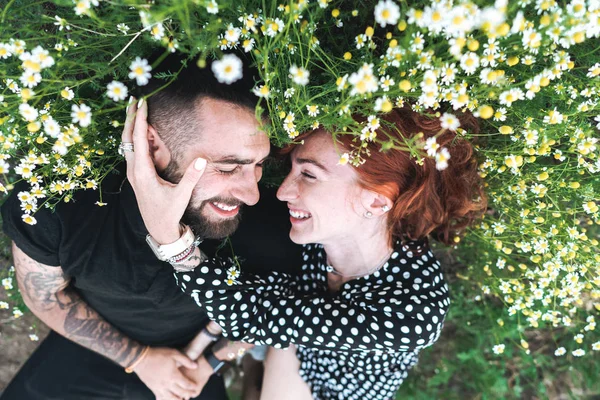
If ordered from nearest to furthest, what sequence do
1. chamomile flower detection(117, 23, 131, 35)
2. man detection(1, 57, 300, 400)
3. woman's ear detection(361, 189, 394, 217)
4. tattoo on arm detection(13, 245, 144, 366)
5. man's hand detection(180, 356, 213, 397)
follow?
chamomile flower detection(117, 23, 131, 35) < man detection(1, 57, 300, 400) < woman's ear detection(361, 189, 394, 217) < tattoo on arm detection(13, 245, 144, 366) < man's hand detection(180, 356, 213, 397)

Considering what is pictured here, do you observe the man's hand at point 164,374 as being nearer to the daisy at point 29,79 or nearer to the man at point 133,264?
the man at point 133,264

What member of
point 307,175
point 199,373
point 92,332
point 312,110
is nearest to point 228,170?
point 307,175

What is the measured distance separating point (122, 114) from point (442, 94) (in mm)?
1448

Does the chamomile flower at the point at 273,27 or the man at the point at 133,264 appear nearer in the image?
the chamomile flower at the point at 273,27

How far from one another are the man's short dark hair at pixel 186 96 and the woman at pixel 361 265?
1.33 ft

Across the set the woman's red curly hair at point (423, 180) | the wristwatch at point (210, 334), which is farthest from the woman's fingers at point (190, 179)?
the wristwatch at point (210, 334)

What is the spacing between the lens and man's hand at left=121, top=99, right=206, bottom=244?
5.81ft

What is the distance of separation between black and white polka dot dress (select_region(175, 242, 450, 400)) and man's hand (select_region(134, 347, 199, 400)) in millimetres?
532

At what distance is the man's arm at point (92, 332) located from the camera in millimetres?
2288

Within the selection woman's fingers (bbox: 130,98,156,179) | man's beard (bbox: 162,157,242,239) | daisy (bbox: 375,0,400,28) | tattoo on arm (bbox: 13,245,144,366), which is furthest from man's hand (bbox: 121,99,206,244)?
daisy (bbox: 375,0,400,28)

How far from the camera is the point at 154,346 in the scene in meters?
2.68

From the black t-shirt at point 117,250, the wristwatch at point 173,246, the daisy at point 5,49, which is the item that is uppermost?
the daisy at point 5,49

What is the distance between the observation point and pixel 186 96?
183 cm

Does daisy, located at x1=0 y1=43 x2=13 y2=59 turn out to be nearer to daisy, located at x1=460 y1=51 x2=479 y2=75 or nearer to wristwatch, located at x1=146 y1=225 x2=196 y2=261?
wristwatch, located at x1=146 y1=225 x2=196 y2=261
